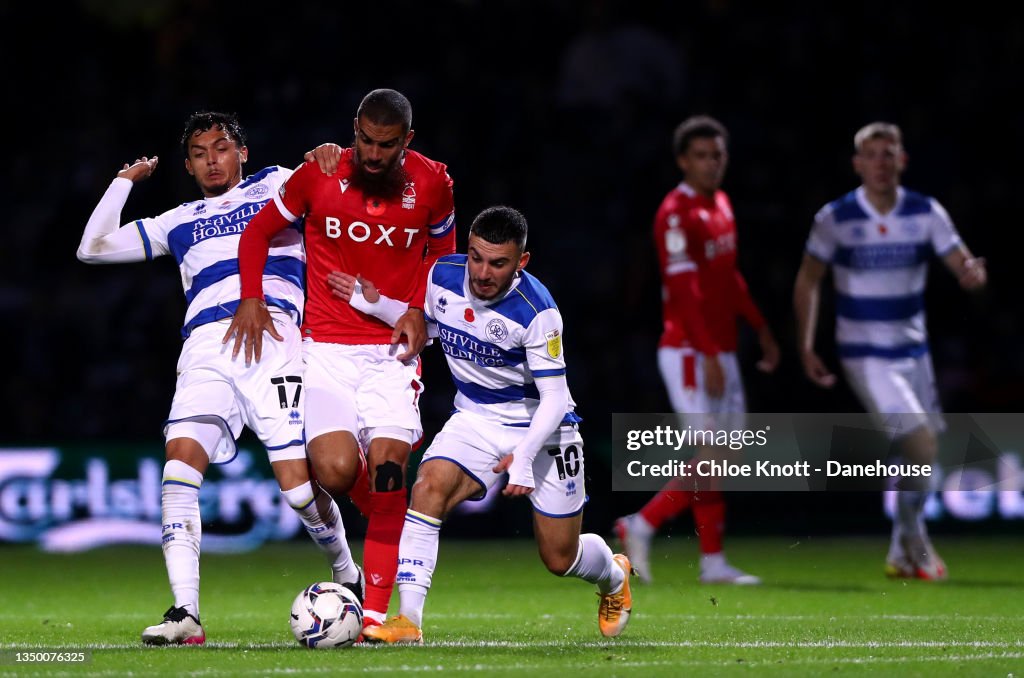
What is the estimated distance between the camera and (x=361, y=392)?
650 centimetres

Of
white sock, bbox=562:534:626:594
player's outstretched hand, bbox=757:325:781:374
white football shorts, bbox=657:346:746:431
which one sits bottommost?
white sock, bbox=562:534:626:594

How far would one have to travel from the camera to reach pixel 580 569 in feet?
20.9

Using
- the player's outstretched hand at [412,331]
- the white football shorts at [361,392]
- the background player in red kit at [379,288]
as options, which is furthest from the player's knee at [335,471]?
the player's outstretched hand at [412,331]

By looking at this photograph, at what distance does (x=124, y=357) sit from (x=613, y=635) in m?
7.76

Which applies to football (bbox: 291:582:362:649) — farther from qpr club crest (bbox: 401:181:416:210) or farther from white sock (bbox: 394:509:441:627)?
qpr club crest (bbox: 401:181:416:210)

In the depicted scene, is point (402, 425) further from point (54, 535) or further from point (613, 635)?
point (54, 535)

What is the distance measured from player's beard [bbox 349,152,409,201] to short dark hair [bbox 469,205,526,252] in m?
0.62

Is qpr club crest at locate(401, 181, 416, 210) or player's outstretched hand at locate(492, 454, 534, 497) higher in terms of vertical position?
qpr club crest at locate(401, 181, 416, 210)

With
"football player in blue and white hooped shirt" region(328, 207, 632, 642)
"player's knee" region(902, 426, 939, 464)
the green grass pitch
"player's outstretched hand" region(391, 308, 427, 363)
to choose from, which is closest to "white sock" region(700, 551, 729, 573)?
the green grass pitch

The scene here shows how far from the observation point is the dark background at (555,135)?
42.7 ft

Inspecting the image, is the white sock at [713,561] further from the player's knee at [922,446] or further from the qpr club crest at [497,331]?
the qpr club crest at [497,331]

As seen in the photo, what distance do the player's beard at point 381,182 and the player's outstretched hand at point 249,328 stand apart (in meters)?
0.63

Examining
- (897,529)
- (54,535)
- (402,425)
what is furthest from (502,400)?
(54,535)

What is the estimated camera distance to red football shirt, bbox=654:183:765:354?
9172mm
